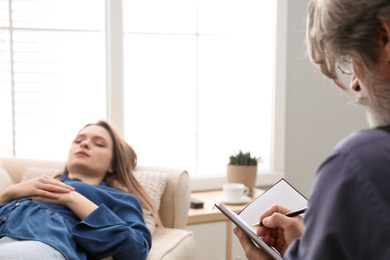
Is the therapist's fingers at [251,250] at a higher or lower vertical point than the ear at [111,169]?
higher

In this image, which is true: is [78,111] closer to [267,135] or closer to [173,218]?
[173,218]

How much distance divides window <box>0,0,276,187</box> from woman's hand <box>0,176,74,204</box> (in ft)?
2.88

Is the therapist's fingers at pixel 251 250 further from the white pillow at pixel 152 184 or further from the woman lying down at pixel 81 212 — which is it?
the white pillow at pixel 152 184

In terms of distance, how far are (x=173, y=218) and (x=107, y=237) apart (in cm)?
56

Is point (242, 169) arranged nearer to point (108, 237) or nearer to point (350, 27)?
point (108, 237)

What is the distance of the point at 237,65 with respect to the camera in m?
3.35

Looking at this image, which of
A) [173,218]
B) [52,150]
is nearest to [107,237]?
[173,218]

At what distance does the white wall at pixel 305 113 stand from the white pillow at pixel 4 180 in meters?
1.76

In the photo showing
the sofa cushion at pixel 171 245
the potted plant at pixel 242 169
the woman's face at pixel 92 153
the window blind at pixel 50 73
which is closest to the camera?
the sofa cushion at pixel 171 245

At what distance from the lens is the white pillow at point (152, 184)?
90.7 inches

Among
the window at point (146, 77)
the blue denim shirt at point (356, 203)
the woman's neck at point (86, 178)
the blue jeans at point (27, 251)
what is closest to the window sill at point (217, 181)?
the window at point (146, 77)

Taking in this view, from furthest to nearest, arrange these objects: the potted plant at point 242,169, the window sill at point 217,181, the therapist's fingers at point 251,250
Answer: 1. the window sill at point 217,181
2. the potted plant at point 242,169
3. the therapist's fingers at point 251,250

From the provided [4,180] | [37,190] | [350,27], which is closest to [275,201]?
[350,27]

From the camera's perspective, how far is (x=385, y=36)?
2.66ft
